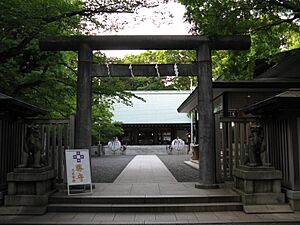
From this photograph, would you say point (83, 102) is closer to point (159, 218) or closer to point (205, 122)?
point (205, 122)

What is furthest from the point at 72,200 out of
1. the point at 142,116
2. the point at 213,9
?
the point at 142,116

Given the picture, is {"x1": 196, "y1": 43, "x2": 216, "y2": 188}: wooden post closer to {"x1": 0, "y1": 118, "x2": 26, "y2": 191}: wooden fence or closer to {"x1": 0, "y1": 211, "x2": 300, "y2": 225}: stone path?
{"x1": 0, "y1": 211, "x2": 300, "y2": 225}: stone path

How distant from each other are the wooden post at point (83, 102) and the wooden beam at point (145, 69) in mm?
320

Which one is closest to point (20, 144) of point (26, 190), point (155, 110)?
point (26, 190)

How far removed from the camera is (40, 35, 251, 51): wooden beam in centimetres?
932

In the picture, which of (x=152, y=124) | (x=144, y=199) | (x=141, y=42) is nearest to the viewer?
(x=144, y=199)

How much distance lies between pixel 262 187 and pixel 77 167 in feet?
16.1

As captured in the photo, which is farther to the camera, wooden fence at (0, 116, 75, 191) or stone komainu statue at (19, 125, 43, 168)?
stone komainu statue at (19, 125, 43, 168)

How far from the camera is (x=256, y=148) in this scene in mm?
8312

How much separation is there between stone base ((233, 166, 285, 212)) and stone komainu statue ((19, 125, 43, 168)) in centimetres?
542

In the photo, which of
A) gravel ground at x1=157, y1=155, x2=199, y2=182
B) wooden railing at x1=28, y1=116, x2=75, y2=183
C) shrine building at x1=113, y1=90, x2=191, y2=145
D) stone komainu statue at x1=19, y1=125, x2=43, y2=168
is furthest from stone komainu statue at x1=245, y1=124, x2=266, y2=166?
shrine building at x1=113, y1=90, x2=191, y2=145

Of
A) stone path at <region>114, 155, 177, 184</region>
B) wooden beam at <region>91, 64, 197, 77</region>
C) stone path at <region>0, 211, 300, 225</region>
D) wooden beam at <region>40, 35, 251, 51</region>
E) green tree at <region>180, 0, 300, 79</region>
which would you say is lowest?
stone path at <region>0, 211, 300, 225</region>

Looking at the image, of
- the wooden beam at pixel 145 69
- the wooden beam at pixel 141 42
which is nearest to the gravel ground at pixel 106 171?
the wooden beam at pixel 145 69

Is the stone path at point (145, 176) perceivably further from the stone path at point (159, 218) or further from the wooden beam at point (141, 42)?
the wooden beam at point (141, 42)
